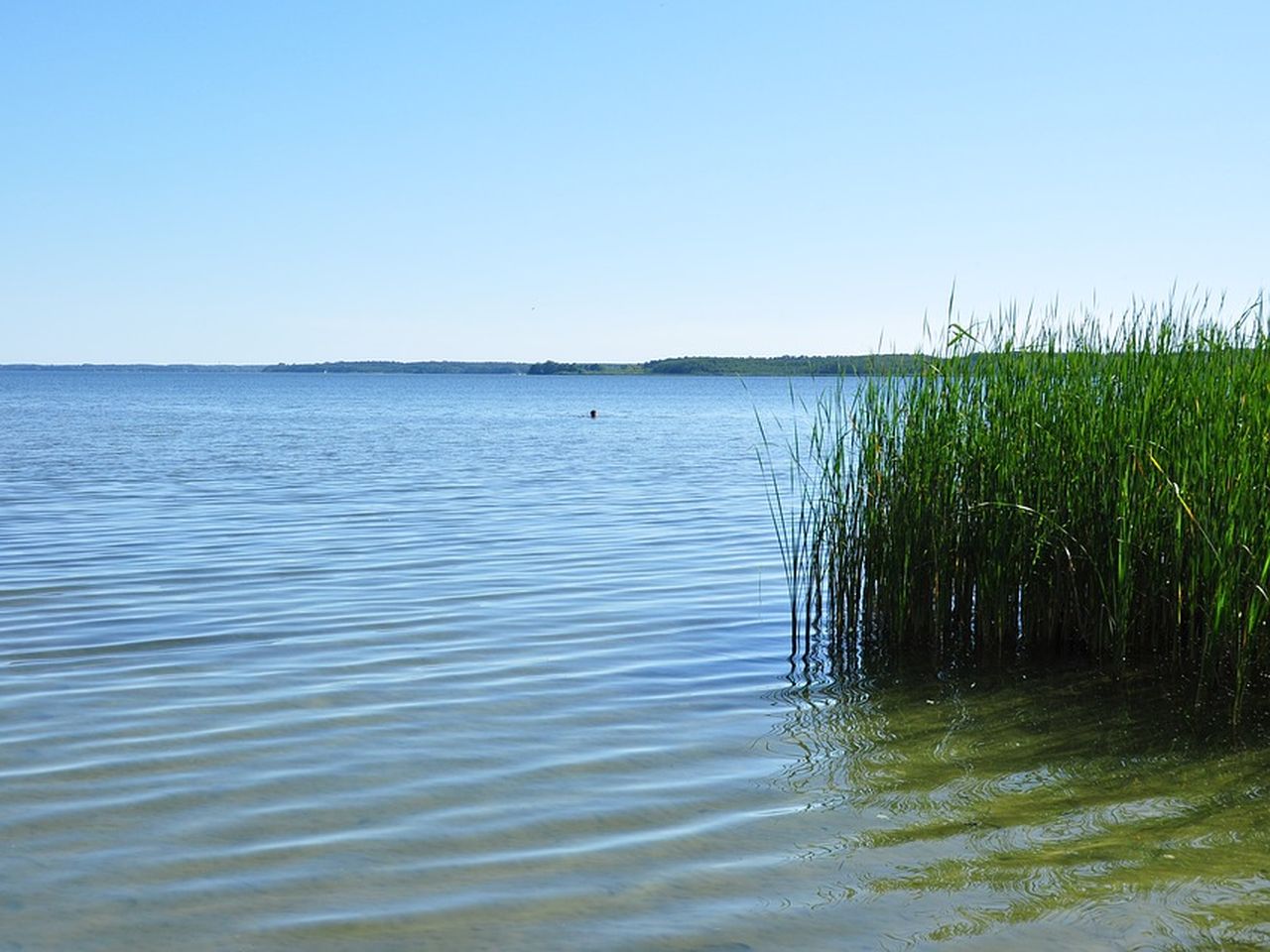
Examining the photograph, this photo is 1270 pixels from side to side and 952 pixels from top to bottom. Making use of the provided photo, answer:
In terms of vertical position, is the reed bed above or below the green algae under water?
above

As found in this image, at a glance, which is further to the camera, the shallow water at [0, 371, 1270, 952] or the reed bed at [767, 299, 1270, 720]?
the reed bed at [767, 299, 1270, 720]

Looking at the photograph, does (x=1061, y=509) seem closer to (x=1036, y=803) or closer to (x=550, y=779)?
(x=1036, y=803)

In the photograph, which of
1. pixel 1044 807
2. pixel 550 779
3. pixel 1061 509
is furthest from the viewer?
pixel 1061 509

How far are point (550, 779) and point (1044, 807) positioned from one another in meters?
1.96

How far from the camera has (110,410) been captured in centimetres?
5331

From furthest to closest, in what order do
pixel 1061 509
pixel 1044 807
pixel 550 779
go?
1. pixel 1061 509
2. pixel 550 779
3. pixel 1044 807

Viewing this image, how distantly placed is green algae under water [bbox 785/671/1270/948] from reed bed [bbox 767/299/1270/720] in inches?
15.9

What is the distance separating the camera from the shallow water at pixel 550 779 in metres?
3.93

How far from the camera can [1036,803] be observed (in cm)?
495

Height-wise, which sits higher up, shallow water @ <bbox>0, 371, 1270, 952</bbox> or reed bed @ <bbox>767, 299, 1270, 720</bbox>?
reed bed @ <bbox>767, 299, 1270, 720</bbox>

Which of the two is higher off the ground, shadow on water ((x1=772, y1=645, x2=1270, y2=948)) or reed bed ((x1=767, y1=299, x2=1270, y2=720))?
reed bed ((x1=767, y1=299, x2=1270, y2=720))

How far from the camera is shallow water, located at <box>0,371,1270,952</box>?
393 centimetres

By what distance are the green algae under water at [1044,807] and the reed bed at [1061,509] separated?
40cm

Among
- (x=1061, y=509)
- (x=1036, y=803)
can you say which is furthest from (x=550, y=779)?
(x=1061, y=509)
